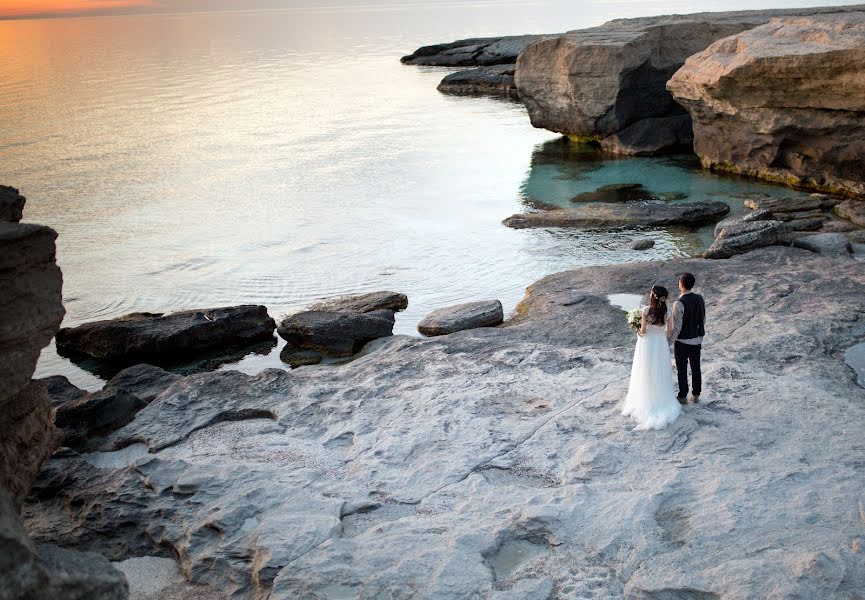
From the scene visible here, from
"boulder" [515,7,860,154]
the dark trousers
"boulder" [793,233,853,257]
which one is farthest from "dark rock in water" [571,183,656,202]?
the dark trousers

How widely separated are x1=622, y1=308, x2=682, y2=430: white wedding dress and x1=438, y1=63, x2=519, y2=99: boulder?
115 ft

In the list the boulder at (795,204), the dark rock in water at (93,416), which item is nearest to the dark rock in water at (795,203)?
the boulder at (795,204)

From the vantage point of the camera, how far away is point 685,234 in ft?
62.2

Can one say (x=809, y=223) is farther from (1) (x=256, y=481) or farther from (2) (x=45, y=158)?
(2) (x=45, y=158)

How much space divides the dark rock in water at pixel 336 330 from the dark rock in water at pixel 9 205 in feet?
21.5

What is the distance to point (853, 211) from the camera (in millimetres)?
18422

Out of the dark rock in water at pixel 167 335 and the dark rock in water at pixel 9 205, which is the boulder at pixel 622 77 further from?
the dark rock in water at pixel 9 205

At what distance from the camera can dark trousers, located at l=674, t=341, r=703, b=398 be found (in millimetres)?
9688

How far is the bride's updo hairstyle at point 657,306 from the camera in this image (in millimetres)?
9305

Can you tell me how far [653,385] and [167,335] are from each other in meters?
8.17

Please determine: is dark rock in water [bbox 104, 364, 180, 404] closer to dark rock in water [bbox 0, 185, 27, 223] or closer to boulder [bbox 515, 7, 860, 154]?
dark rock in water [bbox 0, 185, 27, 223]

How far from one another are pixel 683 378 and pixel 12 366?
6.80 m

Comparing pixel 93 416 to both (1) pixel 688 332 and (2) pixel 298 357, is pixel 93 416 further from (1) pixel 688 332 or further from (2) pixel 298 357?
(1) pixel 688 332

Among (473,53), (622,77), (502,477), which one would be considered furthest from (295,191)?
(473,53)
